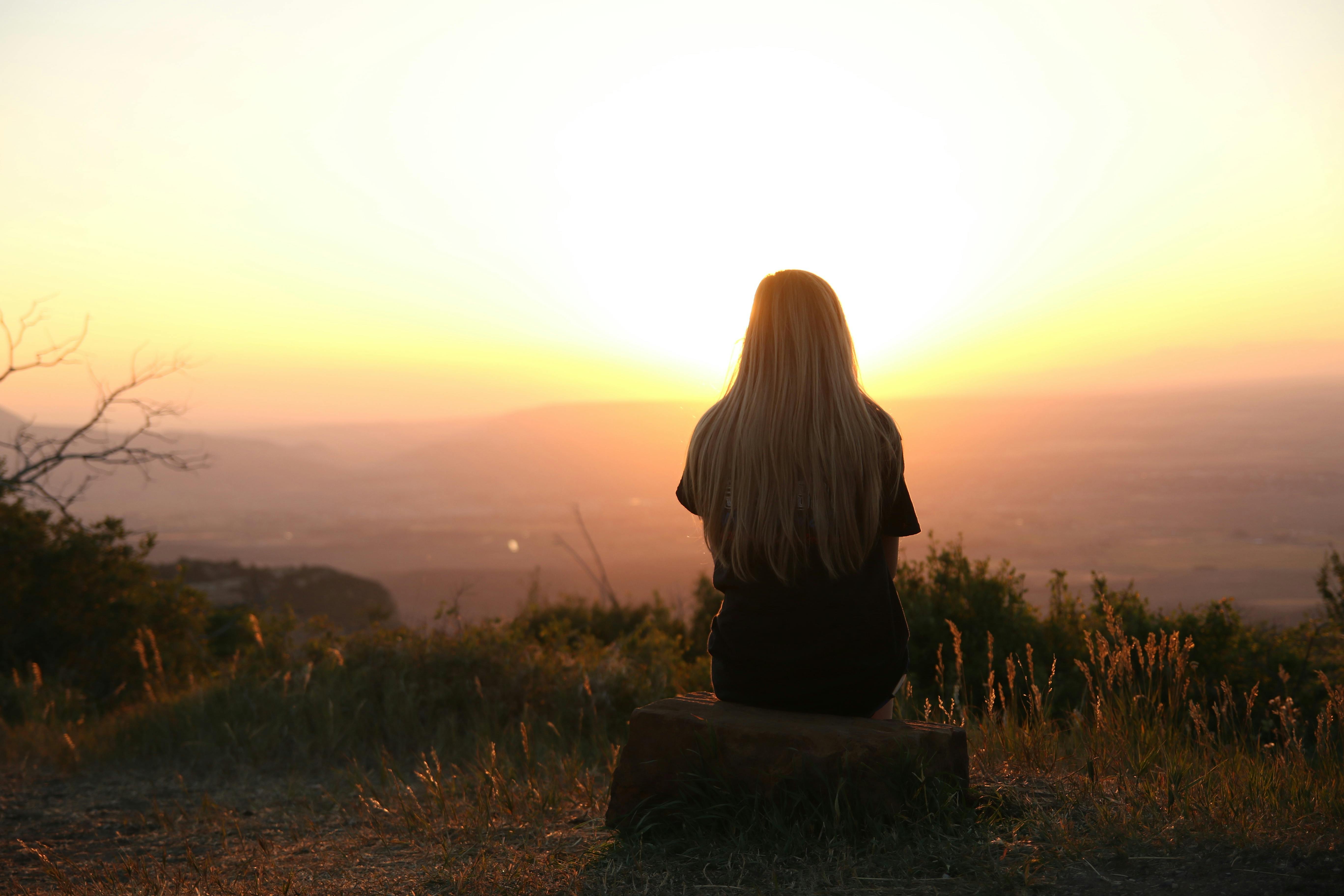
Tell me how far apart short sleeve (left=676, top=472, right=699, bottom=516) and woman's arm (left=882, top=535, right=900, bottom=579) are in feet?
2.45

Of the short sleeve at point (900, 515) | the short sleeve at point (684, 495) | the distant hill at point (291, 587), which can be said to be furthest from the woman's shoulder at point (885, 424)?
the distant hill at point (291, 587)

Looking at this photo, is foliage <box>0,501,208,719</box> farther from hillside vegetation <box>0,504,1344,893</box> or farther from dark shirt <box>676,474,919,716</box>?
dark shirt <box>676,474,919,716</box>

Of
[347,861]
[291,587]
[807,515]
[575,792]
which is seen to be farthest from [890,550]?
[291,587]

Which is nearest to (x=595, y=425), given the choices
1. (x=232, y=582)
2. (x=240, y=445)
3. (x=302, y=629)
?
(x=240, y=445)

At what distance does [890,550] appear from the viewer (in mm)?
3197

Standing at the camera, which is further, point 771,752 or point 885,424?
point 885,424

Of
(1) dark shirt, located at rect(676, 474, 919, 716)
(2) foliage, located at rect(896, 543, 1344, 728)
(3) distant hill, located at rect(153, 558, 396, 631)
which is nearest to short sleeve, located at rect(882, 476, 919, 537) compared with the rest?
(1) dark shirt, located at rect(676, 474, 919, 716)

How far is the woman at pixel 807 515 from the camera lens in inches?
118

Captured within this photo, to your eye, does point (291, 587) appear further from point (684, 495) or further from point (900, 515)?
point (900, 515)

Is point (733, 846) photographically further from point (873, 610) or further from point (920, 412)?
point (920, 412)

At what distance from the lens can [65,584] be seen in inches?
330

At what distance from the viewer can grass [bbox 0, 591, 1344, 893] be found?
8.82ft

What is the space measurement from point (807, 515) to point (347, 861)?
2.42 meters

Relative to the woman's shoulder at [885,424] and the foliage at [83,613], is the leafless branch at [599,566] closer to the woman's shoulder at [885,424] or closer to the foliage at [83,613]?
the foliage at [83,613]
